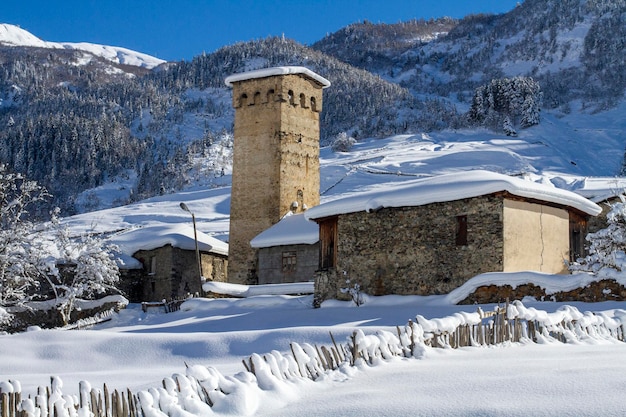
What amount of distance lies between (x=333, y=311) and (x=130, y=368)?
783 centimetres

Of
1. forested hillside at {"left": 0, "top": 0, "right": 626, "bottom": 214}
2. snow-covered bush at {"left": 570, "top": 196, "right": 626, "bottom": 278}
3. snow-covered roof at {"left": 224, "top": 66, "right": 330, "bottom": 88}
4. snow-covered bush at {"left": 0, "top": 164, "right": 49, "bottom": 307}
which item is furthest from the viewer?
forested hillside at {"left": 0, "top": 0, "right": 626, "bottom": 214}

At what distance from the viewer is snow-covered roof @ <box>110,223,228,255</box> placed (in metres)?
36.7

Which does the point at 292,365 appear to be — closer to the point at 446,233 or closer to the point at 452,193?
the point at 452,193

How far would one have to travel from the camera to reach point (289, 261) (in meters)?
31.1

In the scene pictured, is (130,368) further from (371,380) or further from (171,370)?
(371,380)

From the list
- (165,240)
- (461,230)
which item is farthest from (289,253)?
(461,230)

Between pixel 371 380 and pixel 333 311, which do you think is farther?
pixel 333 311

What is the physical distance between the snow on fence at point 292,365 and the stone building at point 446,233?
23.8ft

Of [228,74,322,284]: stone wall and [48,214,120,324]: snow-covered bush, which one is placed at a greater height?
[228,74,322,284]: stone wall

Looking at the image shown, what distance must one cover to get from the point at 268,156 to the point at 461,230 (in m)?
17.7

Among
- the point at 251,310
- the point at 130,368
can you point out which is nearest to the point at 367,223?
the point at 251,310

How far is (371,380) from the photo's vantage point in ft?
27.6

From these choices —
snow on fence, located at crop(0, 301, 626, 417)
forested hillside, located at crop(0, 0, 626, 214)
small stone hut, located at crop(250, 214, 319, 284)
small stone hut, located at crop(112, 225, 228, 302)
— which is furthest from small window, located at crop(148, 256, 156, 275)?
forested hillside, located at crop(0, 0, 626, 214)

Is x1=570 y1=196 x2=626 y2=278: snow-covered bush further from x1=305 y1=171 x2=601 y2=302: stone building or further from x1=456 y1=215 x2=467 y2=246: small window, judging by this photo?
x1=456 y1=215 x2=467 y2=246: small window
